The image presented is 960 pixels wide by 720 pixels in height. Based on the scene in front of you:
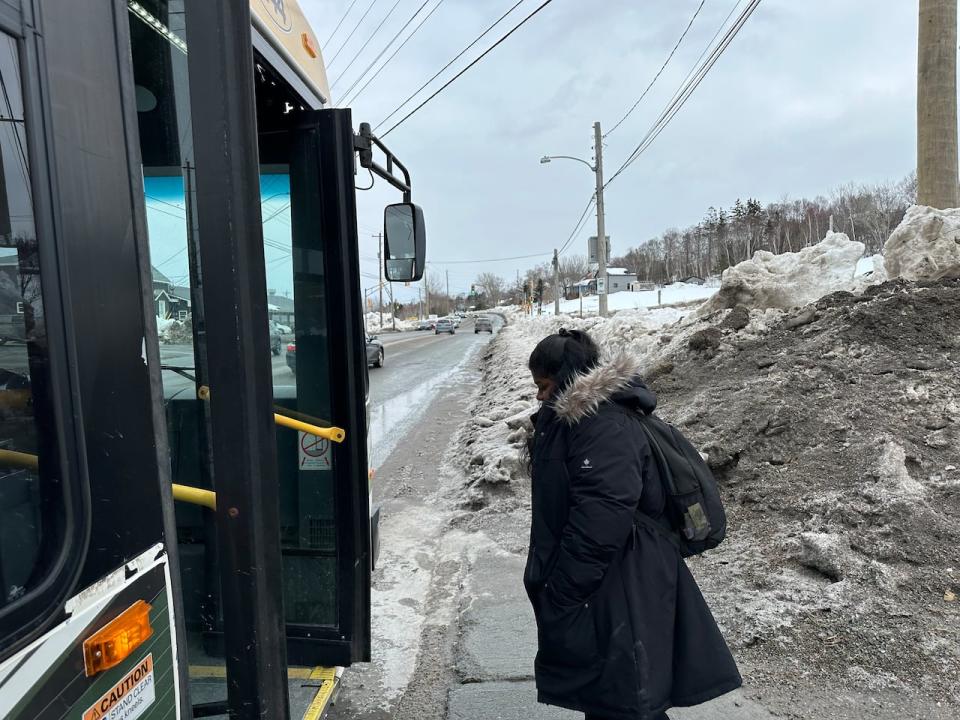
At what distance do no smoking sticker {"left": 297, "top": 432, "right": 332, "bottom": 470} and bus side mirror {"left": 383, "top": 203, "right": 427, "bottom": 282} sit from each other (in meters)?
0.93

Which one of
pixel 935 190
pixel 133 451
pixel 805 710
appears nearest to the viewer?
pixel 133 451

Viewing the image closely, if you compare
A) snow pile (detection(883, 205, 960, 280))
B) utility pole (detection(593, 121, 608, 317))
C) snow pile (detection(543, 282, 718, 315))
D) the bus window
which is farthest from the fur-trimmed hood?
snow pile (detection(543, 282, 718, 315))

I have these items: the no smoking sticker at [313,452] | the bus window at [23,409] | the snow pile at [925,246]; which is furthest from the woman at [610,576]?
the snow pile at [925,246]

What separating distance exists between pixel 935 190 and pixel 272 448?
9475 mm

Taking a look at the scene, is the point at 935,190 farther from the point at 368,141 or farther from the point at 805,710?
the point at 368,141

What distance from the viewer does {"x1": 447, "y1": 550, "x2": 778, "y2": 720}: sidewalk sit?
3.00m

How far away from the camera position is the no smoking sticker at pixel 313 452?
305 cm

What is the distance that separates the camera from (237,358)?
1.47 metres


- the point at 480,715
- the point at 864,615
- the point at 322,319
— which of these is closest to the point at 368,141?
the point at 322,319

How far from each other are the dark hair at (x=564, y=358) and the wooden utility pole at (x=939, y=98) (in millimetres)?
8175

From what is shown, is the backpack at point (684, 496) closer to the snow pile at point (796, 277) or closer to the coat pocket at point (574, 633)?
the coat pocket at point (574, 633)

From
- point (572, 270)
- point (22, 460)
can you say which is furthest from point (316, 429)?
point (572, 270)

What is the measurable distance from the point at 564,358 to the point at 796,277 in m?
7.81

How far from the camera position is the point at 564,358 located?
91.7 inches
